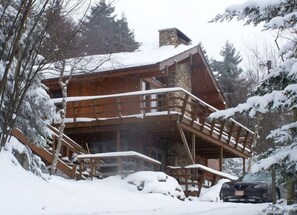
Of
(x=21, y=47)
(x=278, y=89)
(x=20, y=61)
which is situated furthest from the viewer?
(x=21, y=47)

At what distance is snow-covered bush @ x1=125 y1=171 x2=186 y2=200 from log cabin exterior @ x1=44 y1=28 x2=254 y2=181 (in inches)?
145

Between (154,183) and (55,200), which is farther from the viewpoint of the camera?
(154,183)

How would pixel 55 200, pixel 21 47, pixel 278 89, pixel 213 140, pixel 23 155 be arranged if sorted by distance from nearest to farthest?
pixel 278 89 → pixel 21 47 → pixel 55 200 → pixel 23 155 → pixel 213 140

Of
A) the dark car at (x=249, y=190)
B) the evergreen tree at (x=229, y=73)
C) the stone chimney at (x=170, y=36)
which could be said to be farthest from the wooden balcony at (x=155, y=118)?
the evergreen tree at (x=229, y=73)

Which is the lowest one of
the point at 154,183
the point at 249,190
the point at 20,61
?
the point at 249,190

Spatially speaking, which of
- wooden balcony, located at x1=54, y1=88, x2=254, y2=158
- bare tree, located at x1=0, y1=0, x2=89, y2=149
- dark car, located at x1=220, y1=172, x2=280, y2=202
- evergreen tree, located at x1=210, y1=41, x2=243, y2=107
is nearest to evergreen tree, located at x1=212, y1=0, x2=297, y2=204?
bare tree, located at x1=0, y1=0, x2=89, y2=149

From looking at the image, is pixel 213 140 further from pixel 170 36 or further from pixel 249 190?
pixel 170 36

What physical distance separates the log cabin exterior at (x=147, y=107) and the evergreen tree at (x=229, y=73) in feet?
56.0

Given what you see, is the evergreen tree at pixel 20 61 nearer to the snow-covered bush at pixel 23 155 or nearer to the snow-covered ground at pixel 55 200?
the snow-covered bush at pixel 23 155

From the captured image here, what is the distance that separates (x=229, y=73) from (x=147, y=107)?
3174 centimetres

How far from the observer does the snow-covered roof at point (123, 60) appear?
66.9 ft

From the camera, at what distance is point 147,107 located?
19766 mm

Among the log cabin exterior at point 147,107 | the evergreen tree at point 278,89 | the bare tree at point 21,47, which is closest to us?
the evergreen tree at point 278,89

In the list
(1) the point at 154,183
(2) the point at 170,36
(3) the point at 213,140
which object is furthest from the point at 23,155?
(2) the point at 170,36
